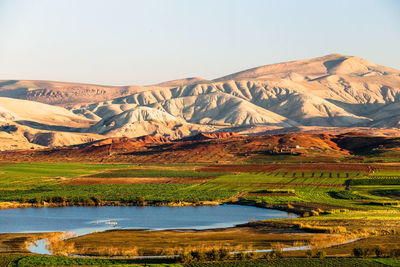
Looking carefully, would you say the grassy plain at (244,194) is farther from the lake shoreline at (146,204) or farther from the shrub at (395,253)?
the shrub at (395,253)

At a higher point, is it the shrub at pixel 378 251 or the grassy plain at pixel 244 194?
the shrub at pixel 378 251

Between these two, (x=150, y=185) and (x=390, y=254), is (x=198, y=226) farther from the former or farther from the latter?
(x=150, y=185)

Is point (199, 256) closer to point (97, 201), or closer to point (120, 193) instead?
point (97, 201)

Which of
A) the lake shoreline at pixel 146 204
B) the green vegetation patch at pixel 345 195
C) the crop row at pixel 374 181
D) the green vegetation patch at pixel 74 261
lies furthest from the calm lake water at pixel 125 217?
the crop row at pixel 374 181

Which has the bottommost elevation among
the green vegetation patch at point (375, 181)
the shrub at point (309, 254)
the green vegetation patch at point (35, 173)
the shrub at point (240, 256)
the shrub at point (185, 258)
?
the green vegetation patch at point (375, 181)

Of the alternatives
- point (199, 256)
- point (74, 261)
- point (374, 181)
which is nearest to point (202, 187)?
point (374, 181)

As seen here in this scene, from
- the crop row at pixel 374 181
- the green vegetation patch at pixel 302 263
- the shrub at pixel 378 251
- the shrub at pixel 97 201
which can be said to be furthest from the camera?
the crop row at pixel 374 181

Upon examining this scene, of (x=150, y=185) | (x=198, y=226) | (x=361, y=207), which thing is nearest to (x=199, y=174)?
(x=150, y=185)

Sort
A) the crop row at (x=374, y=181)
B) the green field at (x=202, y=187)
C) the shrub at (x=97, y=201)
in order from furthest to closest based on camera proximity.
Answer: the crop row at (x=374, y=181) < the green field at (x=202, y=187) < the shrub at (x=97, y=201)
